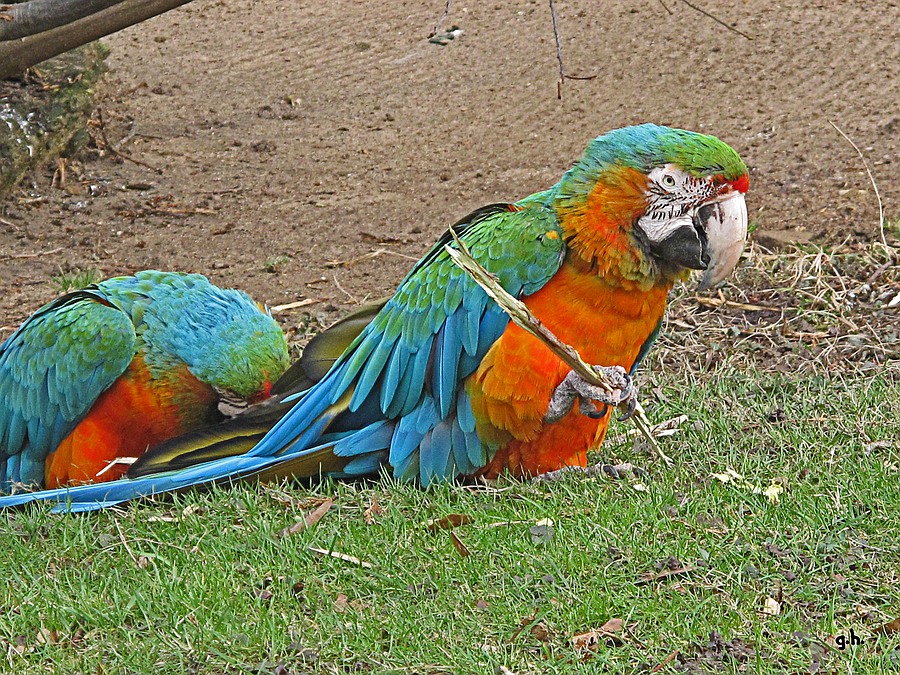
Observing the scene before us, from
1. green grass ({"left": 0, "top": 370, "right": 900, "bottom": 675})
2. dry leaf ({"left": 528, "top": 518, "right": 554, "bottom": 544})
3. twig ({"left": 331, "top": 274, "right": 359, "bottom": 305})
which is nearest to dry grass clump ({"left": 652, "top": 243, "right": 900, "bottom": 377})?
green grass ({"left": 0, "top": 370, "right": 900, "bottom": 675})

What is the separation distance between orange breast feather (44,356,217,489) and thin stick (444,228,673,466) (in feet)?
3.30

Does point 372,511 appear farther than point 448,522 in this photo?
Yes

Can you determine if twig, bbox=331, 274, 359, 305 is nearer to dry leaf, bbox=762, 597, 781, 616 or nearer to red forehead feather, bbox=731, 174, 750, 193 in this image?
red forehead feather, bbox=731, 174, 750, 193

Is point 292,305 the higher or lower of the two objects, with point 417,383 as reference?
lower

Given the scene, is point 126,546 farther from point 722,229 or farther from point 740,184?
point 740,184

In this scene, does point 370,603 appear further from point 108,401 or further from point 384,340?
point 108,401

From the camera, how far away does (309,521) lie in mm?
2822

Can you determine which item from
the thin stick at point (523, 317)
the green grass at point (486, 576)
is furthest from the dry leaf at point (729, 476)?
the thin stick at point (523, 317)

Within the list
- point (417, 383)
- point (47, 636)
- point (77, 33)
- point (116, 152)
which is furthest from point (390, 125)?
point (47, 636)

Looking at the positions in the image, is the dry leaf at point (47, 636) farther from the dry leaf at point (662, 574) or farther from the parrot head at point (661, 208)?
the parrot head at point (661, 208)

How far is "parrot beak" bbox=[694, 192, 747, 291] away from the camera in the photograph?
2.80 m

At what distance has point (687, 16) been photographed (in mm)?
7047

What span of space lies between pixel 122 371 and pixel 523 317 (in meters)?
1.33

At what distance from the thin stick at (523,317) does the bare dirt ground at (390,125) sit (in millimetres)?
1864
